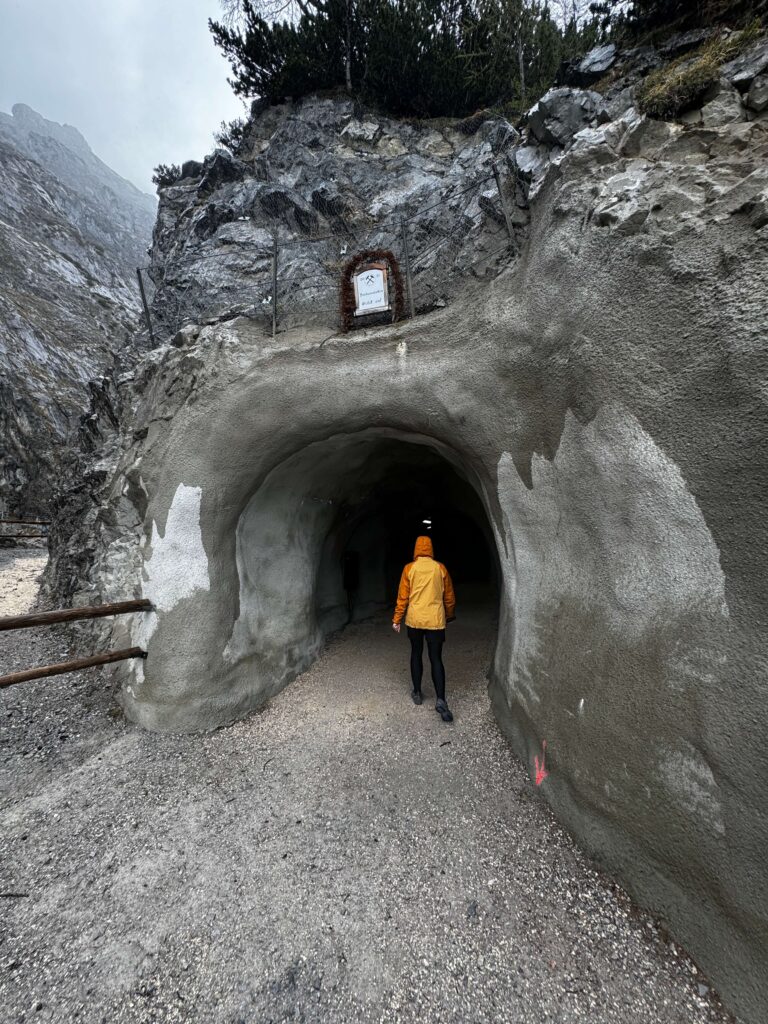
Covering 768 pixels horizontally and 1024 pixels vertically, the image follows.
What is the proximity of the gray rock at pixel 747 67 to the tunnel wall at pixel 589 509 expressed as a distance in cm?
119

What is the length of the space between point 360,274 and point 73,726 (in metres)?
6.16

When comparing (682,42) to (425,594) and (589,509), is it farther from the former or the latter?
(425,594)

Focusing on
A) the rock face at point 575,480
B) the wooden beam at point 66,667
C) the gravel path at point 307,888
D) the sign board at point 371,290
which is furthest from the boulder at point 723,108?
the wooden beam at point 66,667

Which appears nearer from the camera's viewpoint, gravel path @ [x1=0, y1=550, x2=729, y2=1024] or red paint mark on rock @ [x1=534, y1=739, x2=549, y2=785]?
gravel path @ [x1=0, y1=550, x2=729, y2=1024]

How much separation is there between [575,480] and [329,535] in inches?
188

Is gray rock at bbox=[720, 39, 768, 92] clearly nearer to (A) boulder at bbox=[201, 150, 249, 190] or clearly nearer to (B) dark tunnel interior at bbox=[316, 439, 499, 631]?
(B) dark tunnel interior at bbox=[316, 439, 499, 631]

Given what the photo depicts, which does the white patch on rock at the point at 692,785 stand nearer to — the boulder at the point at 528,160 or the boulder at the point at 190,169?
the boulder at the point at 528,160

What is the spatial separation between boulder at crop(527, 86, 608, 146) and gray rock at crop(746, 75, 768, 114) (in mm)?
1620

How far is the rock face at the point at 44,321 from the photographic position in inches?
706

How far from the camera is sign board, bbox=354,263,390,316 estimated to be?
4.66 meters

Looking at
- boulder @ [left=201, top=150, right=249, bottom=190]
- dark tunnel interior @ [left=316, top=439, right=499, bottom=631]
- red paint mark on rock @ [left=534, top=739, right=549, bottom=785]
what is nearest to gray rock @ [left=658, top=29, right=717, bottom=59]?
dark tunnel interior @ [left=316, top=439, right=499, bottom=631]

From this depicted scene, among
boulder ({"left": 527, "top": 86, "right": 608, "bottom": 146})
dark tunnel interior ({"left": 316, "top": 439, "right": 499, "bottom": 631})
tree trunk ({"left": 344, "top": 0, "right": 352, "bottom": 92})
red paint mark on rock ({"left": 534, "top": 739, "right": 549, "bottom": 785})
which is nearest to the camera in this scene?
red paint mark on rock ({"left": 534, "top": 739, "right": 549, "bottom": 785})

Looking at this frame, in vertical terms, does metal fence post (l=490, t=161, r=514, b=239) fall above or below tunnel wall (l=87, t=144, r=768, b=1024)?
above

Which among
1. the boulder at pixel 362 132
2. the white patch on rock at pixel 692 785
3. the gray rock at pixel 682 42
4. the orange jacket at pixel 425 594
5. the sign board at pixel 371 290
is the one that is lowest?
the white patch on rock at pixel 692 785
